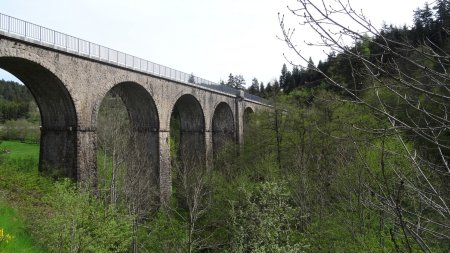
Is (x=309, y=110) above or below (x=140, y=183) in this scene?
above

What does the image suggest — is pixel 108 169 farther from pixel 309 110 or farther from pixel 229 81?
pixel 229 81

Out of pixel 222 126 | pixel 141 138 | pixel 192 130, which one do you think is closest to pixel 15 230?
pixel 141 138

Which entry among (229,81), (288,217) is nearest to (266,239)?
(288,217)

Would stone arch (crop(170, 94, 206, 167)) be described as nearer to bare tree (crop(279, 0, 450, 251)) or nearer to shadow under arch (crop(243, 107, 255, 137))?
shadow under arch (crop(243, 107, 255, 137))

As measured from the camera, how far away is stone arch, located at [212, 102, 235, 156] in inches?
1256

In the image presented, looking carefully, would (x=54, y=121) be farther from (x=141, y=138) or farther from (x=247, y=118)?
(x=247, y=118)

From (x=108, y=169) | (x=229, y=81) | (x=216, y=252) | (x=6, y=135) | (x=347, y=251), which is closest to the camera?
(x=347, y=251)

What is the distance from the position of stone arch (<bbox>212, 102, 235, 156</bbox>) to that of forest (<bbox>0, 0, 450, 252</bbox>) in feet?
2.81

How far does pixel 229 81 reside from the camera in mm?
82250

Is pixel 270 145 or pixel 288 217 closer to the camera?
pixel 288 217

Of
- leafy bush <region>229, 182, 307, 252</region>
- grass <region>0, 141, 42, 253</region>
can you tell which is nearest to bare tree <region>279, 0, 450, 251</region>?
grass <region>0, 141, 42, 253</region>

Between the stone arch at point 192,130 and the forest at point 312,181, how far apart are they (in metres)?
0.97

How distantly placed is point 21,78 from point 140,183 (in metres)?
6.80

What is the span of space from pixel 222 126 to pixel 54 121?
18.8m
